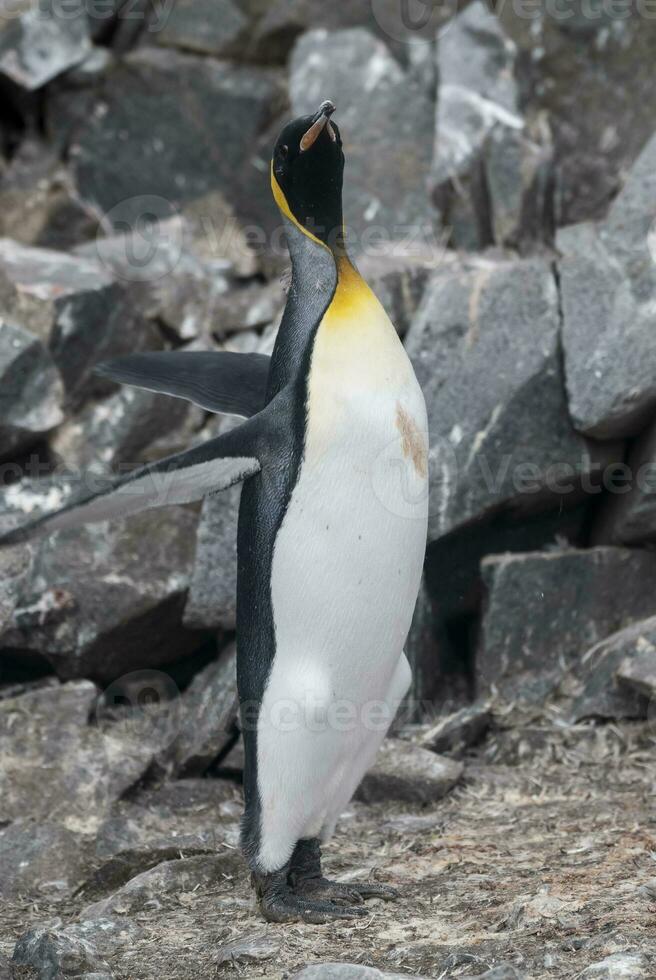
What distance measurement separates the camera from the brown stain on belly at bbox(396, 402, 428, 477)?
3.12m

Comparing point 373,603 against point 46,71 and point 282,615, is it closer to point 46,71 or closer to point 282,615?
point 282,615

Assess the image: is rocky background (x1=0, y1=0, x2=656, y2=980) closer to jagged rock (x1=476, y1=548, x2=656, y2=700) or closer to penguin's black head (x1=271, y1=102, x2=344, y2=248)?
jagged rock (x1=476, y1=548, x2=656, y2=700)

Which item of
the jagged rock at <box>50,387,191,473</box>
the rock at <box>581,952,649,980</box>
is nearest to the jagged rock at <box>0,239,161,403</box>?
the jagged rock at <box>50,387,191,473</box>

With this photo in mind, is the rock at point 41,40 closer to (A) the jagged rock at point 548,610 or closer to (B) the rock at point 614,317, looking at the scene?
(B) the rock at point 614,317

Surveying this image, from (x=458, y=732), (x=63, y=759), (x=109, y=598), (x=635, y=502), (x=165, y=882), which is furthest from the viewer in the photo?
(x=109, y=598)

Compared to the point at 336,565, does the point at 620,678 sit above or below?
below

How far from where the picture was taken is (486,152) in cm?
569

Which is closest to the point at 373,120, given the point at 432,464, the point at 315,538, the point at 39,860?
the point at 432,464

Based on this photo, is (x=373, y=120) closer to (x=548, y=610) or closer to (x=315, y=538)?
(x=548, y=610)

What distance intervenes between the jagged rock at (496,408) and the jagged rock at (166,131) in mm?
2335

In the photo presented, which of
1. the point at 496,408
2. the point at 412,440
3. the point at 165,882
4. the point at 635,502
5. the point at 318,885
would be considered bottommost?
the point at 165,882

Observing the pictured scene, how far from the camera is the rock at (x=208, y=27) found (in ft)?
22.1

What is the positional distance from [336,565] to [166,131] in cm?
429

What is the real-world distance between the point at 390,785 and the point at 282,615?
1108 millimetres
